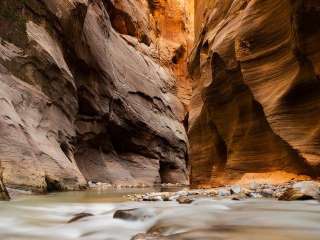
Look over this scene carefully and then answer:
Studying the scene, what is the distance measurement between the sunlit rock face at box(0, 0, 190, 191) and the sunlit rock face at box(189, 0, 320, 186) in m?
4.95

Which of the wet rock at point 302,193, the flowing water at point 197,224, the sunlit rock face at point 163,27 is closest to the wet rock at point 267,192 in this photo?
the wet rock at point 302,193

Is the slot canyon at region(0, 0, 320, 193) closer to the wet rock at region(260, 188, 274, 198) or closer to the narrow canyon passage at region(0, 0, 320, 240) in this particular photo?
the narrow canyon passage at region(0, 0, 320, 240)

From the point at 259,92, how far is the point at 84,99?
13.0 m

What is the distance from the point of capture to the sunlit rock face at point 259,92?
8.34 metres

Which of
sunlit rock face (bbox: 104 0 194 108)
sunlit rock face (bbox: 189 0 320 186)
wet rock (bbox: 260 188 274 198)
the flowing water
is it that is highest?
sunlit rock face (bbox: 104 0 194 108)

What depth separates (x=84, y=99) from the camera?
21.5 meters

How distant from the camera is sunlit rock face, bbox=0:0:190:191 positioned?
12.6 m

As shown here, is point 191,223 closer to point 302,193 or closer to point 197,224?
point 197,224

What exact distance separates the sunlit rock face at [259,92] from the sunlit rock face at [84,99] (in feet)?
16.2

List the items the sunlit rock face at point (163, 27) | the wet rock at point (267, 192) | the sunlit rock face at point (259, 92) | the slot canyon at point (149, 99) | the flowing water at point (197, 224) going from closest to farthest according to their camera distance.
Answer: the flowing water at point (197, 224)
the wet rock at point (267, 192)
the sunlit rock face at point (259, 92)
the slot canyon at point (149, 99)
the sunlit rock face at point (163, 27)

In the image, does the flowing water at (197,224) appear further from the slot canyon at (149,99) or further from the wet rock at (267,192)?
the slot canyon at (149,99)

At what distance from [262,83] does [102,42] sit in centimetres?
1430

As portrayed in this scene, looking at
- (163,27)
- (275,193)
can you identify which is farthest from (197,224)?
(163,27)

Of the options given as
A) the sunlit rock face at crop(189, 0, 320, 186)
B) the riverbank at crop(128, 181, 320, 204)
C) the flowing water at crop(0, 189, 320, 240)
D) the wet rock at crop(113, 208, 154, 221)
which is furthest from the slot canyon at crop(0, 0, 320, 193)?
the wet rock at crop(113, 208, 154, 221)
